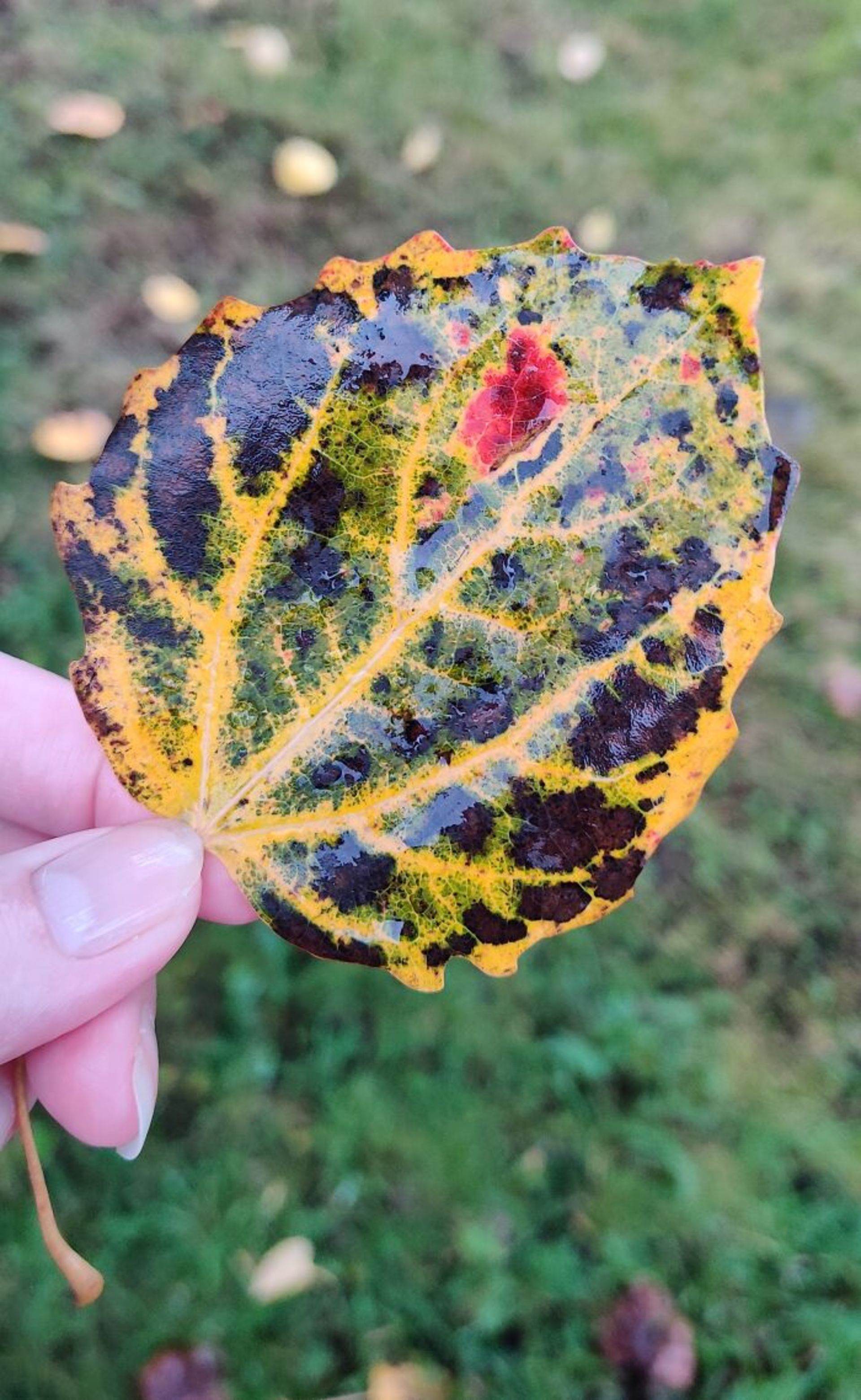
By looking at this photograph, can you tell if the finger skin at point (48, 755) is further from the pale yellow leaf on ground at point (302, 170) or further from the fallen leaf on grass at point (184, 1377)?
the pale yellow leaf on ground at point (302, 170)

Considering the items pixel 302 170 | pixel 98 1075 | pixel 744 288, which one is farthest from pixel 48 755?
pixel 302 170

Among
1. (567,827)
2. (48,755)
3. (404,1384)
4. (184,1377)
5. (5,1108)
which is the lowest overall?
(184,1377)

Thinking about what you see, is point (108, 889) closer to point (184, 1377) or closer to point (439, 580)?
point (439, 580)

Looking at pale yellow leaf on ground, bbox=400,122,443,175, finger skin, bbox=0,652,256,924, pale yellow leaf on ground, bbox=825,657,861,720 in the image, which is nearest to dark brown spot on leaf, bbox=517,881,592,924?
finger skin, bbox=0,652,256,924

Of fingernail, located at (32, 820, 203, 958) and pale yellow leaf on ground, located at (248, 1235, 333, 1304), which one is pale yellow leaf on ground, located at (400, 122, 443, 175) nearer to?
fingernail, located at (32, 820, 203, 958)

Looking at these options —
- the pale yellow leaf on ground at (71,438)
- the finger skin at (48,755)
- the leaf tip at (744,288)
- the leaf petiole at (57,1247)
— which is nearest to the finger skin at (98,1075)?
the finger skin at (48,755)

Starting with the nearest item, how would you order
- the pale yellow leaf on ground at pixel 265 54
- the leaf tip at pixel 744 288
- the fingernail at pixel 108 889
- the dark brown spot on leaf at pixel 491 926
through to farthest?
1. the leaf tip at pixel 744 288
2. the dark brown spot on leaf at pixel 491 926
3. the fingernail at pixel 108 889
4. the pale yellow leaf on ground at pixel 265 54

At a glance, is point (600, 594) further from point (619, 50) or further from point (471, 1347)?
point (619, 50)
